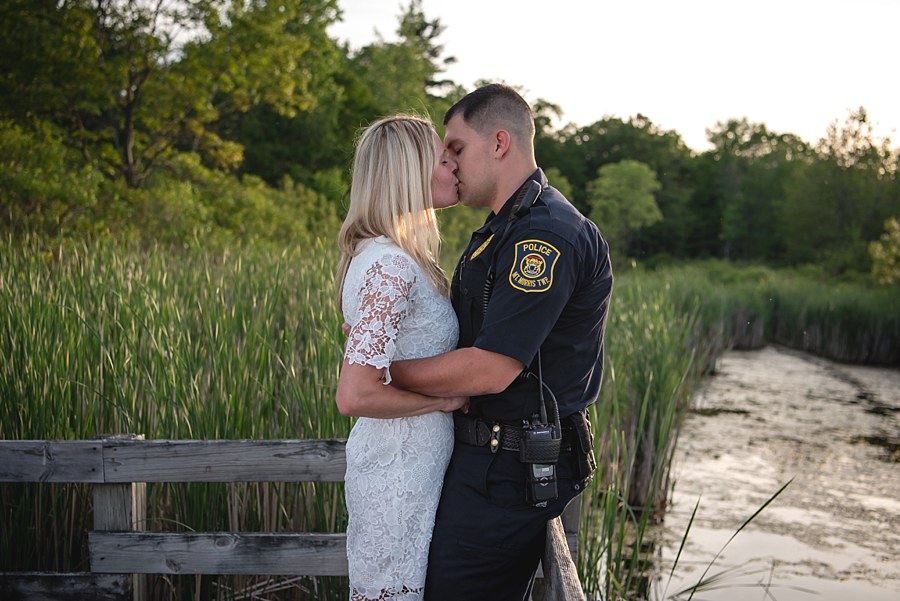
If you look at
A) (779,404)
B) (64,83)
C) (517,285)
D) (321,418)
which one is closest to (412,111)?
(517,285)

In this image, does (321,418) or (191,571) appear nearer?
(191,571)

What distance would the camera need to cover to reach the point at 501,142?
2.29 m

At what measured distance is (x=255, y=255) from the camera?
27.9 feet

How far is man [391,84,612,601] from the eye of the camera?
1.99 meters

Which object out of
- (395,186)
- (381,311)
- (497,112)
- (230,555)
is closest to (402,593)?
(381,311)

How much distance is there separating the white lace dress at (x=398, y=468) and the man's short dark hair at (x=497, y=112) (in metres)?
0.44

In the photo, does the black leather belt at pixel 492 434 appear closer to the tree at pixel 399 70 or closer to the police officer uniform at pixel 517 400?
the police officer uniform at pixel 517 400

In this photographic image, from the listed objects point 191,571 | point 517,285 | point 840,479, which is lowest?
point 840,479

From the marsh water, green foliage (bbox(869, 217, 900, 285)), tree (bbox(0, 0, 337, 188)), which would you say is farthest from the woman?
green foliage (bbox(869, 217, 900, 285))

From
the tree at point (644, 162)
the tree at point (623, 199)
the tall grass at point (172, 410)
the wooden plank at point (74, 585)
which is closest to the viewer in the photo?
the wooden plank at point (74, 585)

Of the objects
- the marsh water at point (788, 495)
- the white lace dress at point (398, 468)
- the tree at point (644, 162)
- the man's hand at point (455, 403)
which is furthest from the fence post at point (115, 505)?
the tree at point (644, 162)

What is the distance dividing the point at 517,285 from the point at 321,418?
186 centimetres

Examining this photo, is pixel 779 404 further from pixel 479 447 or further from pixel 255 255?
pixel 479 447

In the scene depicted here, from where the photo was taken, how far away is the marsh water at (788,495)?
6012 millimetres
